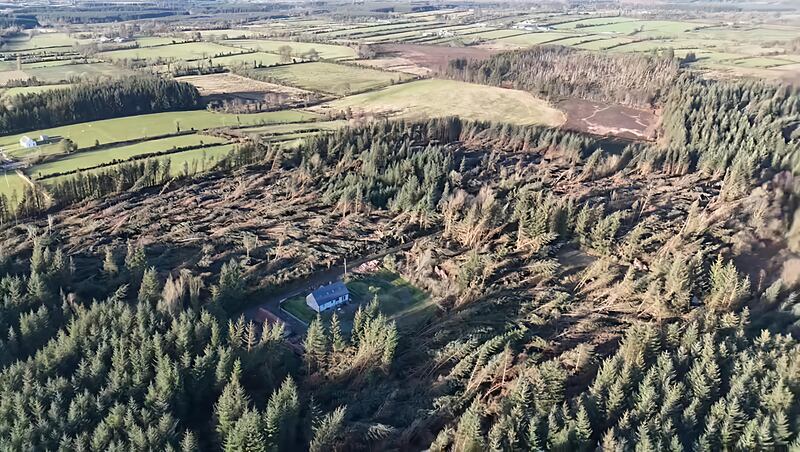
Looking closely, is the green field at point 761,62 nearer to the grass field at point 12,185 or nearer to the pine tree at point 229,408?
the pine tree at point 229,408

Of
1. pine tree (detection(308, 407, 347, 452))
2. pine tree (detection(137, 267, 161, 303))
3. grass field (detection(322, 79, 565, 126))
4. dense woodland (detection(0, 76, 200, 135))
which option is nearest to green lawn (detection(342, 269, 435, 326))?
pine tree (detection(308, 407, 347, 452))

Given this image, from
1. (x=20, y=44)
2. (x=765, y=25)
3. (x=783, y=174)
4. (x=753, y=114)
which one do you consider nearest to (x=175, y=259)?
(x=783, y=174)

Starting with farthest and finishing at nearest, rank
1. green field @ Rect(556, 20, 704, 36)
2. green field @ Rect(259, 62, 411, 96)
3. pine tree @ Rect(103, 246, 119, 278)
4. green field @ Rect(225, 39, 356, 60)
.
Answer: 1. green field @ Rect(556, 20, 704, 36)
2. green field @ Rect(225, 39, 356, 60)
3. green field @ Rect(259, 62, 411, 96)
4. pine tree @ Rect(103, 246, 119, 278)

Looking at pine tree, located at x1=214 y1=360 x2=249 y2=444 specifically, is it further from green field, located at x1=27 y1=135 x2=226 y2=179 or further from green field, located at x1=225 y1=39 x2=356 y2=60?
green field, located at x1=225 y1=39 x2=356 y2=60

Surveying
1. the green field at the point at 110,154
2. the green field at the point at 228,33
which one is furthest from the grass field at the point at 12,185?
the green field at the point at 228,33

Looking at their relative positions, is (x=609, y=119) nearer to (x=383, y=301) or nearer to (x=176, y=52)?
(x=383, y=301)
